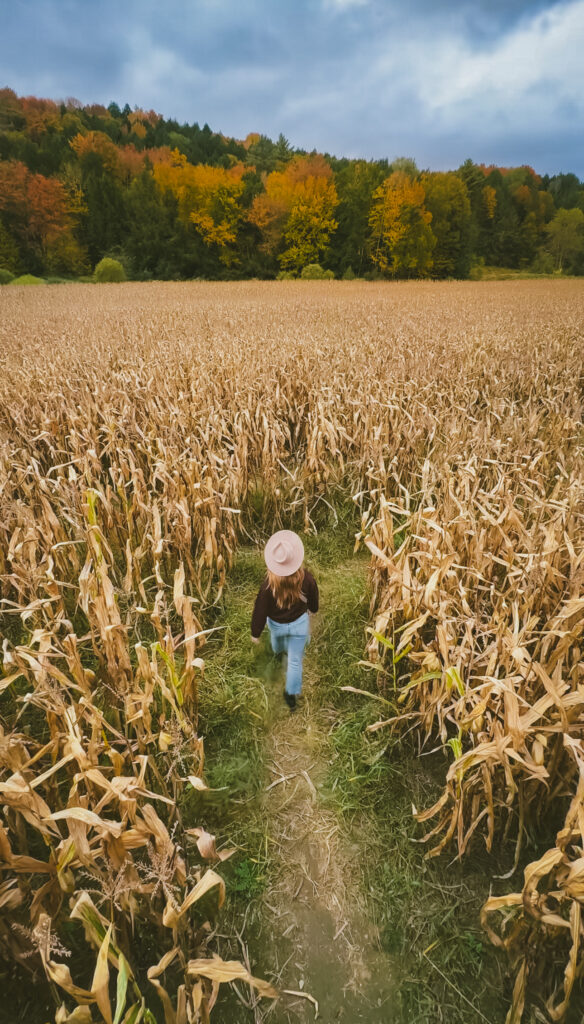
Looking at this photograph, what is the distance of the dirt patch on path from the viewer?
61.4 inches

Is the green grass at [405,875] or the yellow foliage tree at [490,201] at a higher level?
the yellow foliage tree at [490,201]

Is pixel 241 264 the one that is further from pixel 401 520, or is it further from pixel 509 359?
pixel 401 520

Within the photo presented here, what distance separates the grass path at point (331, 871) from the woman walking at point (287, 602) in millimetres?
242

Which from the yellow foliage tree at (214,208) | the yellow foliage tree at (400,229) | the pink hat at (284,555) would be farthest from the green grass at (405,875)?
the yellow foliage tree at (400,229)

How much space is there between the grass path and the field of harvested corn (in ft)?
0.41

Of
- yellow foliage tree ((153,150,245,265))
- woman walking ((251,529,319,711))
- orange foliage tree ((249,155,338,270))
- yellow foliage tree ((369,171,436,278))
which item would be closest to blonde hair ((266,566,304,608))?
woman walking ((251,529,319,711))

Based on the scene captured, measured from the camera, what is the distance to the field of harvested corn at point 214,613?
1445 mm

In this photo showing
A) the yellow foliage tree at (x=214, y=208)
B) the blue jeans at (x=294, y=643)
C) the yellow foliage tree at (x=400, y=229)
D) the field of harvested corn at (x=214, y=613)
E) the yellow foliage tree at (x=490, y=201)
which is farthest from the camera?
the yellow foliage tree at (x=490, y=201)

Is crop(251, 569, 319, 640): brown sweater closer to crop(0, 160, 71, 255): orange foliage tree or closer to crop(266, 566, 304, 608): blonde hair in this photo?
crop(266, 566, 304, 608): blonde hair

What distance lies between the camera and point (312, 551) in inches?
153

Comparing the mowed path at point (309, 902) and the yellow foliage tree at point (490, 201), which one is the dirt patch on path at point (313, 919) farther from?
the yellow foliage tree at point (490, 201)

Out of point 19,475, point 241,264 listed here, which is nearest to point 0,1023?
point 19,475

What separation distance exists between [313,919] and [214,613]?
1.82m

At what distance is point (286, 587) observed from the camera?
250 cm
